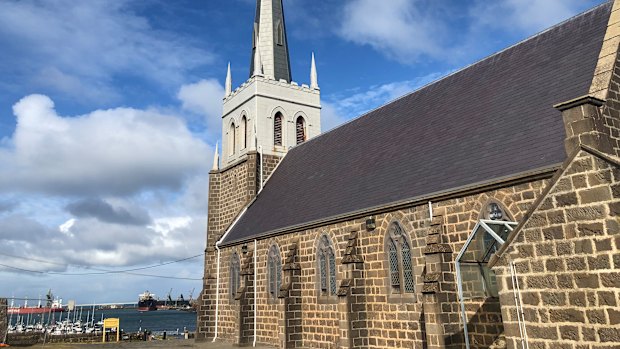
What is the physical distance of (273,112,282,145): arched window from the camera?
30438 millimetres

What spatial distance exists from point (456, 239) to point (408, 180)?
3098 mm

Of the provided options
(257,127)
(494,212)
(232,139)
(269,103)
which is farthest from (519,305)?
(232,139)

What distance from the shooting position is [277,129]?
30812 millimetres

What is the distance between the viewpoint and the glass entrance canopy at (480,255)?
9.87 m

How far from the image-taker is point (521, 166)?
38.6 feet

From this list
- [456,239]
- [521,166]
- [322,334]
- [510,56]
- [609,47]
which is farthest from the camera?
[322,334]

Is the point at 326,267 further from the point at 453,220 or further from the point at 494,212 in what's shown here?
the point at 494,212

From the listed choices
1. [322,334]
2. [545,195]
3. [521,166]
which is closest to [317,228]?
[322,334]

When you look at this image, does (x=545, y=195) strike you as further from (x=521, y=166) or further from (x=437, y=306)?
(x=437, y=306)

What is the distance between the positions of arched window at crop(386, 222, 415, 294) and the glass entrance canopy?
417cm

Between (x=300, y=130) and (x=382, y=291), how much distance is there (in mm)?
18087

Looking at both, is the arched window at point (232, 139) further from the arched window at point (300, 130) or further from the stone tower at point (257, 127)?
the arched window at point (300, 130)

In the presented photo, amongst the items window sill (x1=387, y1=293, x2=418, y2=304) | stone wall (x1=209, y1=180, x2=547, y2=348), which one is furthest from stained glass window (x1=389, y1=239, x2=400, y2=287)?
window sill (x1=387, y1=293, x2=418, y2=304)

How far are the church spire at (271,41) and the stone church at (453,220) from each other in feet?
22.2
